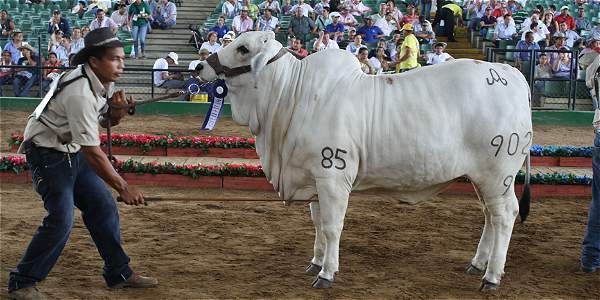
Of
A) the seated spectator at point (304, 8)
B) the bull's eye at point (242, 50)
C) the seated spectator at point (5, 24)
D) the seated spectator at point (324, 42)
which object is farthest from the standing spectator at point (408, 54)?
the bull's eye at point (242, 50)

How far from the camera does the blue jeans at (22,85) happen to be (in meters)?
19.2

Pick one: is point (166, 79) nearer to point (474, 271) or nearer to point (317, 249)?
point (317, 249)

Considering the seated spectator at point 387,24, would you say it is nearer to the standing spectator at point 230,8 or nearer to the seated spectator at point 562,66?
the standing spectator at point 230,8

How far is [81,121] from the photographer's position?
6.36 meters

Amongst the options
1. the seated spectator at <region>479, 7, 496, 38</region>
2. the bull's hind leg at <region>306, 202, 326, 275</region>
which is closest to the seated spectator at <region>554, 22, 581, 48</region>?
the seated spectator at <region>479, 7, 496, 38</region>

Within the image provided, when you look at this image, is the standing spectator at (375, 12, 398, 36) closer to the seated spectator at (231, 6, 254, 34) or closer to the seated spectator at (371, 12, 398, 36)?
the seated spectator at (371, 12, 398, 36)

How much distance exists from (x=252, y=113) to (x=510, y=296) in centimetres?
265

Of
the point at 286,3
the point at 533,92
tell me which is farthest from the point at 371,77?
the point at 286,3

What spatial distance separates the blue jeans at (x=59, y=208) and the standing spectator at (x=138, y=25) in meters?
15.9

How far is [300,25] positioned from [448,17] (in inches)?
178

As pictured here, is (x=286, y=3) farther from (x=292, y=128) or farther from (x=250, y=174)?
(x=292, y=128)

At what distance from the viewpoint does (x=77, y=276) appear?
7.45m

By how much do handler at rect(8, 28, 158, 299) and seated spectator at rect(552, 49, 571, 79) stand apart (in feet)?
46.4

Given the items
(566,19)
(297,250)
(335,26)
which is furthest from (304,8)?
(297,250)
